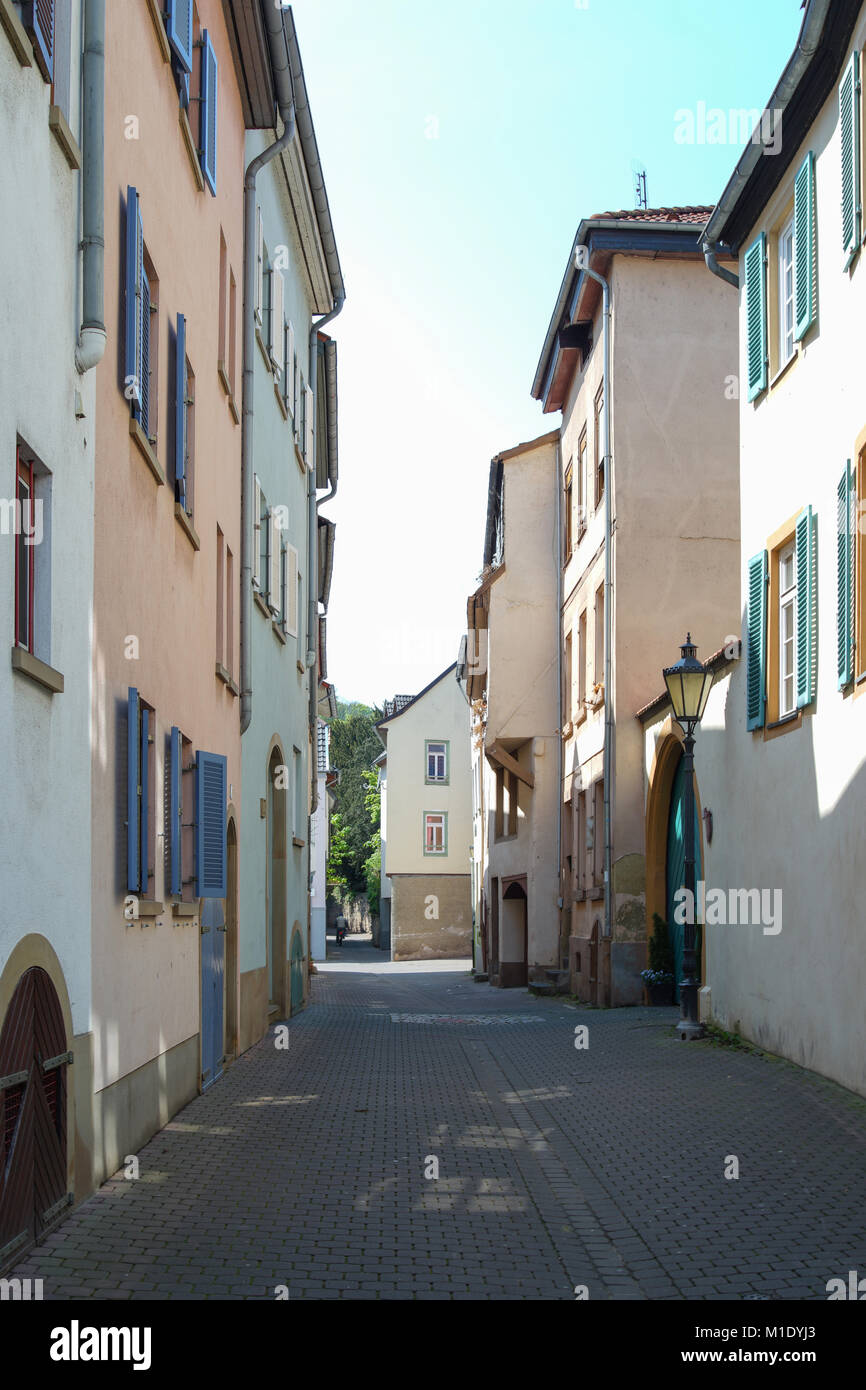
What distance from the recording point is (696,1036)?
15570 millimetres

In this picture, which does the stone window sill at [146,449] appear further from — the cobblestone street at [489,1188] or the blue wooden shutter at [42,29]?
the cobblestone street at [489,1188]

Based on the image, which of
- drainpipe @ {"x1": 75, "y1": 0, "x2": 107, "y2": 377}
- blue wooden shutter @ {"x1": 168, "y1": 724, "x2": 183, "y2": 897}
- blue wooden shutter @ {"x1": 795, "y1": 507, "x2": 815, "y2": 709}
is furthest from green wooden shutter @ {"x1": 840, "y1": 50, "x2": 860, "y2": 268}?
blue wooden shutter @ {"x1": 168, "y1": 724, "x2": 183, "y2": 897}

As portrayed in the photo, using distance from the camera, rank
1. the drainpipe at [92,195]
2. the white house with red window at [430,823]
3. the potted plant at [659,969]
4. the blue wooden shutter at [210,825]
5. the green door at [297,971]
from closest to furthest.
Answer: the drainpipe at [92,195] < the blue wooden shutter at [210,825] < the potted plant at [659,969] < the green door at [297,971] < the white house with red window at [430,823]

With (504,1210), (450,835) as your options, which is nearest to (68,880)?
(504,1210)

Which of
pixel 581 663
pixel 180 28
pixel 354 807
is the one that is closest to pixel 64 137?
pixel 180 28

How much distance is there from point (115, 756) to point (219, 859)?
405 centimetres

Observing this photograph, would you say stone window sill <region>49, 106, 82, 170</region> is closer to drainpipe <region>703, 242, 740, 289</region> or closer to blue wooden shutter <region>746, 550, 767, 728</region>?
blue wooden shutter <region>746, 550, 767, 728</region>

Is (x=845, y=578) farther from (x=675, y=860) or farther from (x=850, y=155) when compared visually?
(x=675, y=860)

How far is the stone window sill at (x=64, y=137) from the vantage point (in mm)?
7277

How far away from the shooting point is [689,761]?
15.4 m

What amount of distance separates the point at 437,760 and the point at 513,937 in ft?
80.1

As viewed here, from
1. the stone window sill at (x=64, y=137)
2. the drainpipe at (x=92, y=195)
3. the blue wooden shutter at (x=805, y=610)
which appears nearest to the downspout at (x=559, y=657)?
the blue wooden shutter at (x=805, y=610)

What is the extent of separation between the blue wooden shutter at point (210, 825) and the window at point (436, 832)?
145 ft
